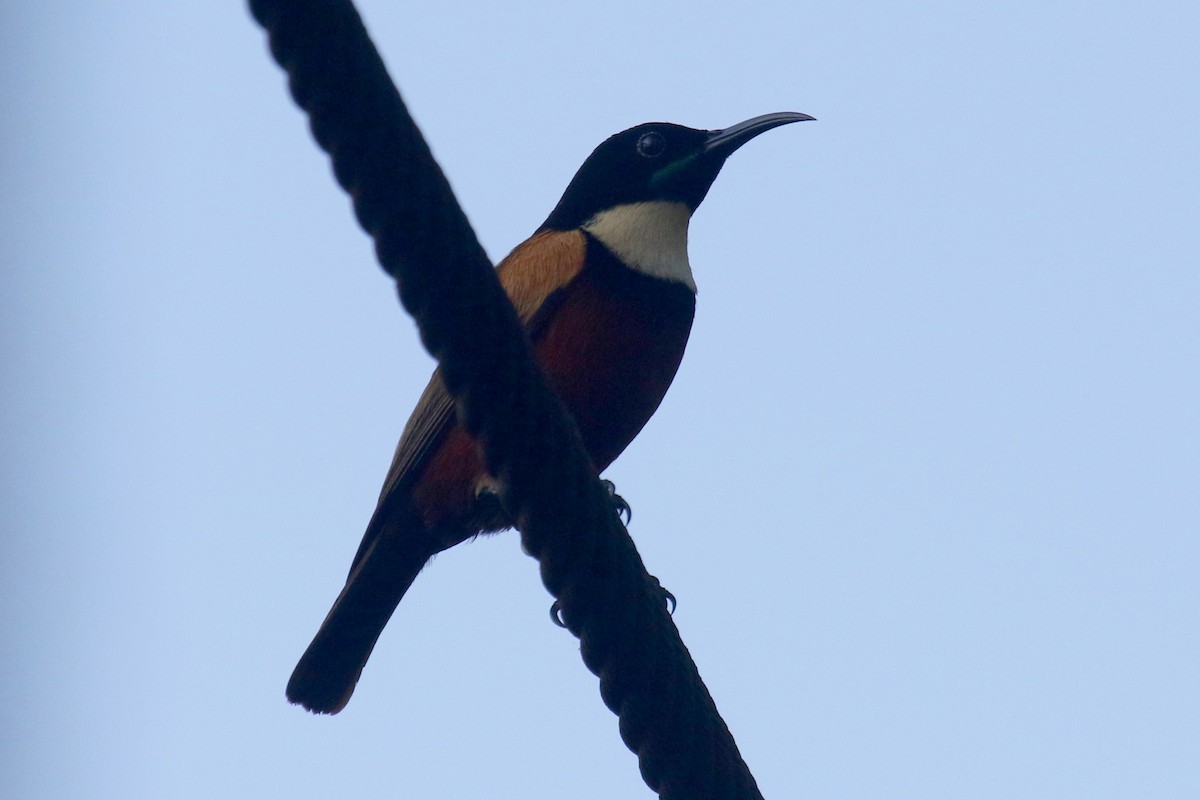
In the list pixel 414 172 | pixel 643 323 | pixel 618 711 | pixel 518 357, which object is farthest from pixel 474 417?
pixel 643 323

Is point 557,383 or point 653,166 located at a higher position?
point 653,166

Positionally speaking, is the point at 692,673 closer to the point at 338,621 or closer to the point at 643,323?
the point at 643,323

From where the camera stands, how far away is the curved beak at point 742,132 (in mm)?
5625

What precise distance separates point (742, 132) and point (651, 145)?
0.35 m

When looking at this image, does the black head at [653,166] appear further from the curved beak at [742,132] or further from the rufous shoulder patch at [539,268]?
the rufous shoulder patch at [539,268]

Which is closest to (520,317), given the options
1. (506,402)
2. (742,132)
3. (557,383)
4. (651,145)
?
(557,383)

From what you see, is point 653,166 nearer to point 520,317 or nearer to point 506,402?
point 520,317

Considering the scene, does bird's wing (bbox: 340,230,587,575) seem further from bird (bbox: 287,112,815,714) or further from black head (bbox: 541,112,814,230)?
black head (bbox: 541,112,814,230)

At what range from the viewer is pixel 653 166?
220 inches

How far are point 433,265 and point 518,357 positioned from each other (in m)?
0.24

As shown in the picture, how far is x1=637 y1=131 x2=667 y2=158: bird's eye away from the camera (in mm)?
5633

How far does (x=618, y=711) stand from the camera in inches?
115

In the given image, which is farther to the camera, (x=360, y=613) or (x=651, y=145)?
(x=651, y=145)

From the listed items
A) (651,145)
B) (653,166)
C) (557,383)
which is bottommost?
(557,383)
